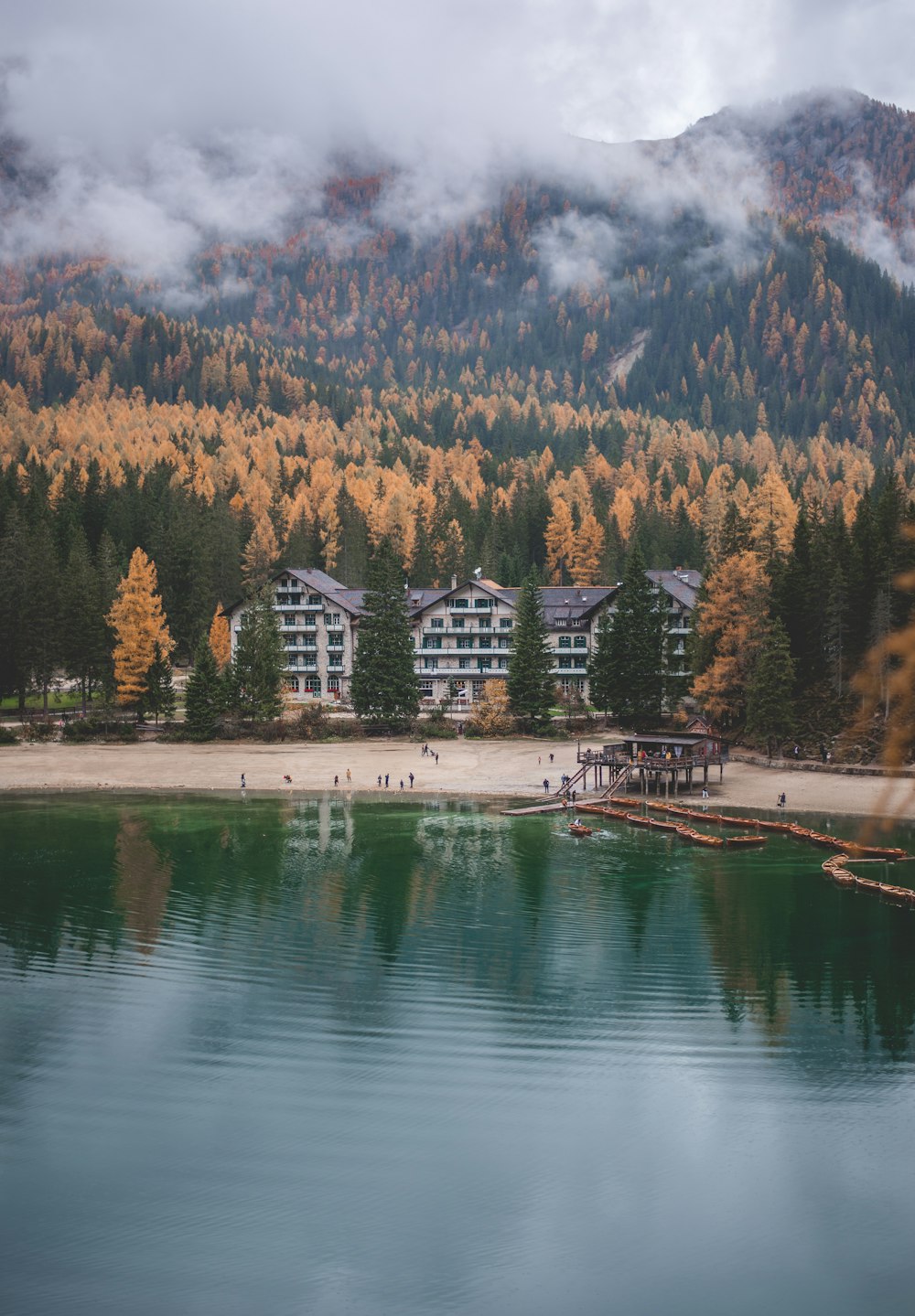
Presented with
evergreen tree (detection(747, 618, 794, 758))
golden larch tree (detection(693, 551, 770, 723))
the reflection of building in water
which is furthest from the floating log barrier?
the reflection of building in water

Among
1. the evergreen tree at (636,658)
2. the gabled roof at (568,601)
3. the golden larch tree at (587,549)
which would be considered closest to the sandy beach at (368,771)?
the evergreen tree at (636,658)

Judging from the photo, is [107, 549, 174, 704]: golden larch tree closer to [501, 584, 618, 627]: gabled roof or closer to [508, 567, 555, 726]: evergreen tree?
[508, 567, 555, 726]: evergreen tree

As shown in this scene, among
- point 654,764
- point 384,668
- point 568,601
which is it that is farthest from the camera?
point 568,601

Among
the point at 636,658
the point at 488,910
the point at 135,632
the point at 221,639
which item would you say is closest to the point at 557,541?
the point at 221,639

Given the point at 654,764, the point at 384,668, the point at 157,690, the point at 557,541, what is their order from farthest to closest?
the point at 557,541
the point at 157,690
the point at 384,668
the point at 654,764

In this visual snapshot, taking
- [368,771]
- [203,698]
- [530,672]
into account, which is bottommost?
[368,771]

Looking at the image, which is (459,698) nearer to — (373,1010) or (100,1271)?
(373,1010)

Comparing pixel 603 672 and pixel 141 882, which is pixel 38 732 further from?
pixel 603 672

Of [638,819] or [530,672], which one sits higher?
[530,672]
